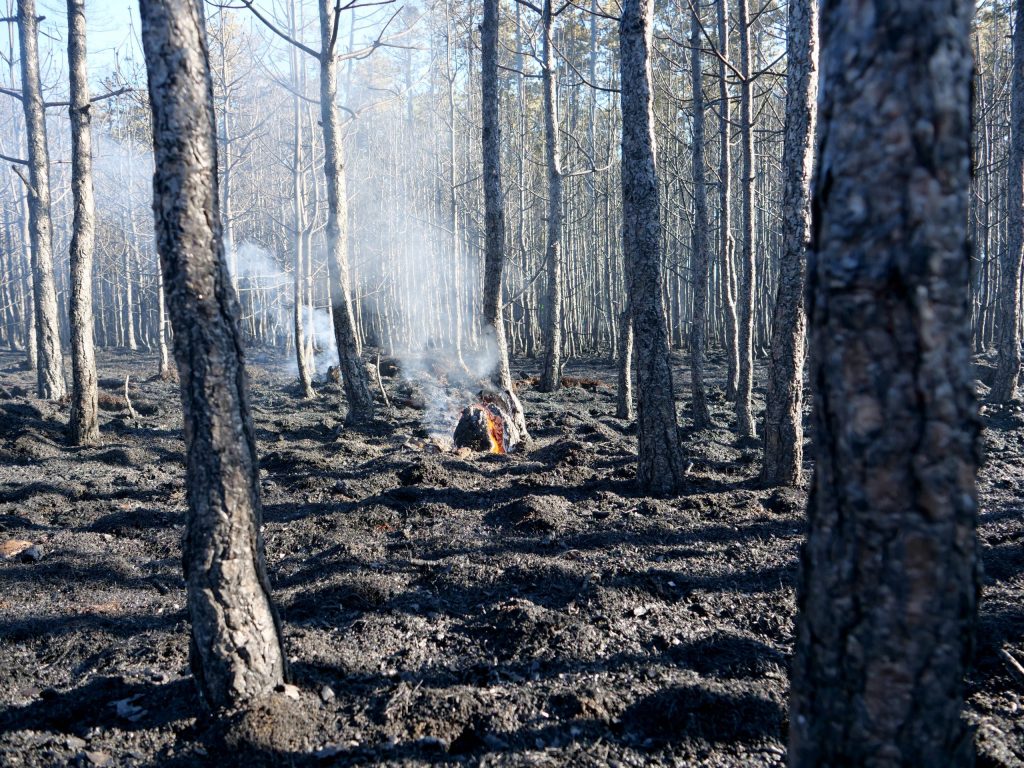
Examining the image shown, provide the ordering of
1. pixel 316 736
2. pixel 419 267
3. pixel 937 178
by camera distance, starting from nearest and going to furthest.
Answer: pixel 937 178, pixel 316 736, pixel 419 267

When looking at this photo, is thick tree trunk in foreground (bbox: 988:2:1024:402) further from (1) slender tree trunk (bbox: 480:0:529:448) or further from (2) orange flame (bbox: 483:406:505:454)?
(2) orange flame (bbox: 483:406:505:454)

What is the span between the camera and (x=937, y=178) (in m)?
1.51

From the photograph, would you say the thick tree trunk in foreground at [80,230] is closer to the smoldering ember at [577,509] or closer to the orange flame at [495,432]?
the smoldering ember at [577,509]

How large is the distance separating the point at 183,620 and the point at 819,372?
12.7 ft

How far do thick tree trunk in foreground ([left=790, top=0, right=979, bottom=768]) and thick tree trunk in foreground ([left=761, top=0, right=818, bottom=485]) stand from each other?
4.70 metres

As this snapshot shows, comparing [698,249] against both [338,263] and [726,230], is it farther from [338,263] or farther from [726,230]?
[338,263]

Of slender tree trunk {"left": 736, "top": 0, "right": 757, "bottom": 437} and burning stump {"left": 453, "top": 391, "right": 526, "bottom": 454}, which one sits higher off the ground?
slender tree trunk {"left": 736, "top": 0, "right": 757, "bottom": 437}

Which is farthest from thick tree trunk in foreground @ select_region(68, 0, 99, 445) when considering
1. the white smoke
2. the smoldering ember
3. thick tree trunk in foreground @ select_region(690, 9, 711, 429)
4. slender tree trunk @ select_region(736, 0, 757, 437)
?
the white smoke

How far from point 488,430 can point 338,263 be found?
399 cm

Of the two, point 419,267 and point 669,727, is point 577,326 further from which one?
point 669,727

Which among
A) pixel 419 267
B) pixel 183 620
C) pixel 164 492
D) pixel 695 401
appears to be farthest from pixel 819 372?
pixel 419 267

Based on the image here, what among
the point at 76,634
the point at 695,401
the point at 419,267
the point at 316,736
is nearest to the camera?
the point at 316,736

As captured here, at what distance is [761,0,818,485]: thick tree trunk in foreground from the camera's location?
614cm

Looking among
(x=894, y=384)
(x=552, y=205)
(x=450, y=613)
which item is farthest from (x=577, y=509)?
(x=552, y=205)
